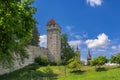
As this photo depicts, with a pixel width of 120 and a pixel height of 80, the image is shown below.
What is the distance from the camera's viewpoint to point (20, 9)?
2005 centimetres

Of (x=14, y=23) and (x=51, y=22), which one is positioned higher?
(x=51, y=22)

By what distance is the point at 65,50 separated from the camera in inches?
3642

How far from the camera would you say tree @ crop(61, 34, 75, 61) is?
9119 cm

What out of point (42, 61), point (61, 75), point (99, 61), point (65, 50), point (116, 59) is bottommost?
point (61, 75)

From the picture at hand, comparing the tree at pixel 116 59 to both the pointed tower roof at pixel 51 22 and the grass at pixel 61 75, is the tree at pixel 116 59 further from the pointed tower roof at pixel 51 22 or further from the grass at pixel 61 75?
the pointed tower roof at pixel 51 22

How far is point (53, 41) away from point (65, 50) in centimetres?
934

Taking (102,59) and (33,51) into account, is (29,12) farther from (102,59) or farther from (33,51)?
(33,51)

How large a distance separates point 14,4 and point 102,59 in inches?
2011

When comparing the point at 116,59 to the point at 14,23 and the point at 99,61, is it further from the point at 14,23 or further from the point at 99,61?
the point at 14,23

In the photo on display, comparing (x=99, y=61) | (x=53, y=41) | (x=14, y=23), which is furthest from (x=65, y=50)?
(x=14, y=23)

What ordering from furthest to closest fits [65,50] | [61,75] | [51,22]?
[65,50]
[51,22]
[61,75]

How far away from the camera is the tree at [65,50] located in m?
91.2

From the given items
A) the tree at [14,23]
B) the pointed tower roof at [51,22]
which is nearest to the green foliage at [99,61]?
the pointed tower roof at [51,22]

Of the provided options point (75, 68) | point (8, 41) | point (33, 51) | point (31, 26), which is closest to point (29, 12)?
point (31, 26)
